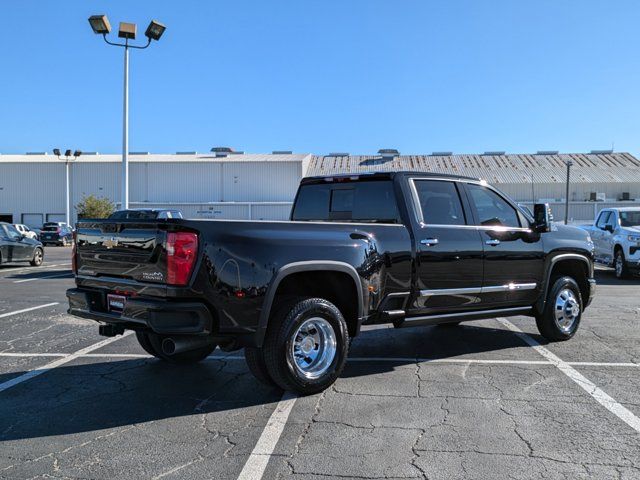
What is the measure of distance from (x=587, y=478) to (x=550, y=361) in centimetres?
305

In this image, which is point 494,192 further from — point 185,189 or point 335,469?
point 185,189

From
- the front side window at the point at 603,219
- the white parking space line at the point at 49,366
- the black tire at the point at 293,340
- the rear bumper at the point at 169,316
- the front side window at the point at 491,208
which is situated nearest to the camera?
the rear bumper at the point at 169,316

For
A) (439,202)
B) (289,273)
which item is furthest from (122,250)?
(439,202)

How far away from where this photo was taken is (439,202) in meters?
6.08

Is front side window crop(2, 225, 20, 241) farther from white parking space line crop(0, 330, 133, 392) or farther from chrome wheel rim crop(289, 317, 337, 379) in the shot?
chrome wheel rim crop(289, 317, 337, 379)

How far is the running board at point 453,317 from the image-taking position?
568 centimetres

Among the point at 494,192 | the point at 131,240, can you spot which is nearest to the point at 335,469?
the point at 131,240

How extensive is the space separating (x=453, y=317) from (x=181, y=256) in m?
3.04

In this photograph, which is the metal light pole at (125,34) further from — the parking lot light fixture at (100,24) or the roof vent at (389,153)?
the roof vent at (389,153)

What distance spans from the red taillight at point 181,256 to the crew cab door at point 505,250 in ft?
10.7

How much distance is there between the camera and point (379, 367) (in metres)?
6.02

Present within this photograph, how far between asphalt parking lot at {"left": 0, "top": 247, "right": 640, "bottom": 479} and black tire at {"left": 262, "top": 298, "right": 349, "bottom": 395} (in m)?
0.16

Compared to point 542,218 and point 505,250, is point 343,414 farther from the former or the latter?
point 542,218

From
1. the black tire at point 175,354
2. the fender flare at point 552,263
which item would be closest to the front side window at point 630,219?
the fender flare at point 552,263
